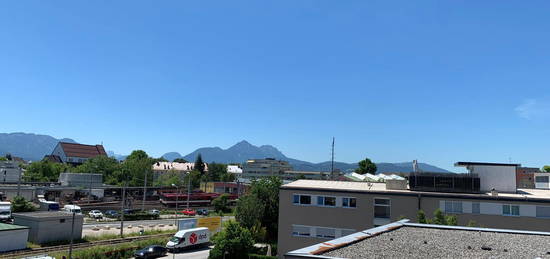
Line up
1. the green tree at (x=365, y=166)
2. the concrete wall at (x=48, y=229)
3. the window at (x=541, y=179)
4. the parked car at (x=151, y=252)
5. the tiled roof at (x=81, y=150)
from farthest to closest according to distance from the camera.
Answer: the tiled roof at (x=81, y=150), the green tree at (x=365, y=166), the window at (x=541, y=179), the concrete wall at (x=48, y=229), the parked car at (x=151, y=252)

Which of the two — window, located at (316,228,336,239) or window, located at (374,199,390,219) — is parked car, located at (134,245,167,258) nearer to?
window, located at (316,228,336,239)

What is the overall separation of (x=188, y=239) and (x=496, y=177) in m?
31.9

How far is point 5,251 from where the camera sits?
3659 centimetres

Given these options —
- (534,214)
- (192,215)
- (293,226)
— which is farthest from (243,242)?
(192,215)

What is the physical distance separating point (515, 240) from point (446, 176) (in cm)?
1850

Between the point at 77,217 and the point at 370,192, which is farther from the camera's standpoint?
the point at 77,217

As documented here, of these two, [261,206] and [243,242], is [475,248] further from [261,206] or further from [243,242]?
[261,206]

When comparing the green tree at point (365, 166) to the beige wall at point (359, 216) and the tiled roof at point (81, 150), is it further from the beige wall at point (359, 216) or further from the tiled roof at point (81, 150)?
the tiled roof at point (81, 150)

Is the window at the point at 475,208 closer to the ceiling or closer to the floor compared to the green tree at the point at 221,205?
closer to the ceiling

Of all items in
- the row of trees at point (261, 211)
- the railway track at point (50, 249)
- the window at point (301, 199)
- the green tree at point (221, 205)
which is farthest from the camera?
the green tree at point (221, 205)

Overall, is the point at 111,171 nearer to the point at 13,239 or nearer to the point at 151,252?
the point at 13,239

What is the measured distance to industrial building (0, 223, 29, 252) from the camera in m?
36.7

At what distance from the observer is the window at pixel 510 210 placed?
27.7 meters

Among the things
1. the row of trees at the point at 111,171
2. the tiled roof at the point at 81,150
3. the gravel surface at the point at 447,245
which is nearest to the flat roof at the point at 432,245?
the gravel surface at the point at 447,245
